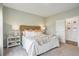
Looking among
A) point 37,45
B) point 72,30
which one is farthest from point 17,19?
point 72,30

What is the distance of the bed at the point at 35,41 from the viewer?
7.86 ft

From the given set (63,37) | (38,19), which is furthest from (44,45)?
(63,37)

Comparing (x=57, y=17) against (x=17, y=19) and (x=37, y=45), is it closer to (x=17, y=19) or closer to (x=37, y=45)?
(x=17, y=19)

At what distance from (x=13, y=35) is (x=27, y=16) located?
1.12 metres

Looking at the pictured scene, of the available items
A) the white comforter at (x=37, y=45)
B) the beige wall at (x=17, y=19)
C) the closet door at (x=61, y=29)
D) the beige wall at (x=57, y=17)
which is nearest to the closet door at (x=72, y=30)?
the closet door at (x=61, y=29)

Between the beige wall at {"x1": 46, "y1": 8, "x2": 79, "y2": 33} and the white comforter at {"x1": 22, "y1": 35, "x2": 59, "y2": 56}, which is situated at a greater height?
the beige wall at {"x1": 46, "y1": 8, "x2": 79, "y2": 33}

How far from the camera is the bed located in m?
2.40

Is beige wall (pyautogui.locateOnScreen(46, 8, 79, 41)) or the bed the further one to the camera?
beige wall (pyautogui.locateOnScreen(46, 8, 79, 41))

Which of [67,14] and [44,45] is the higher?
[67,14]

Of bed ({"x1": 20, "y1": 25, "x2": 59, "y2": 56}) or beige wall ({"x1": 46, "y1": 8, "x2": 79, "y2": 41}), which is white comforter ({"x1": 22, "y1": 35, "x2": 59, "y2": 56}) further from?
beige wall ({"x1": 46, "y1": 8, "x2": 79, "y2": 41})

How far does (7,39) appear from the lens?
3129mm

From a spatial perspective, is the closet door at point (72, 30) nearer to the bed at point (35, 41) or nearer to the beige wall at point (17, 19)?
the bed at point (35, 41)

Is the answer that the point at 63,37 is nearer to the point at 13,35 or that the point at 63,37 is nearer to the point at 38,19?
the point at 38,19

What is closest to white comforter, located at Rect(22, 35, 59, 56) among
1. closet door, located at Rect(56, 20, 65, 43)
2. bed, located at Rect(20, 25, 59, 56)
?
bed, located at Rect(20, 25, 59, 56)
